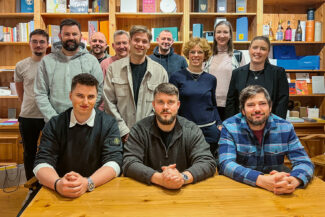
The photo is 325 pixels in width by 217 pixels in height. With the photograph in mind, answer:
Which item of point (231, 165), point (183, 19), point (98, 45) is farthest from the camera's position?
point (183, 19)

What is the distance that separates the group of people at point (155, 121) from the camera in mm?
1517

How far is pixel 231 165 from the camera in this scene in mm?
1583

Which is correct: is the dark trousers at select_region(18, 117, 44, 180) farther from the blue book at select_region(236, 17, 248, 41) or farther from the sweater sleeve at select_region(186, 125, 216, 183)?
the blue book at select_region(236, 17, 248, 41)

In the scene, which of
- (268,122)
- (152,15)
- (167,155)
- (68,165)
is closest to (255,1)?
(152,15)

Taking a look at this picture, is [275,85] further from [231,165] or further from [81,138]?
[81,138]

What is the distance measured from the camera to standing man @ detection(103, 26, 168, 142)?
7.30 feet

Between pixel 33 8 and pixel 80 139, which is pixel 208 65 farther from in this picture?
pixel 33 8

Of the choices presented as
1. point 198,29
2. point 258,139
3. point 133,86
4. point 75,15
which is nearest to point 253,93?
point 258,139

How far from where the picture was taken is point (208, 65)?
9.29 feet

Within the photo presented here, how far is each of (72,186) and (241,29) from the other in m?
3.41

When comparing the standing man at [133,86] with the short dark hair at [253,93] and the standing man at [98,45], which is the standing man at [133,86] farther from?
the standing man at [98,45]

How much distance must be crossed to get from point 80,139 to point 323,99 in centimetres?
380

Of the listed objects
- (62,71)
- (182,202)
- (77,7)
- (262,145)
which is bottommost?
(182,202)

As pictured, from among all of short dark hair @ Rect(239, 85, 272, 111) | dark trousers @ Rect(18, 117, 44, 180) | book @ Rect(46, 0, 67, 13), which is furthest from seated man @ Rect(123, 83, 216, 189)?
book @ Rect(46, 0, 67, 13)
